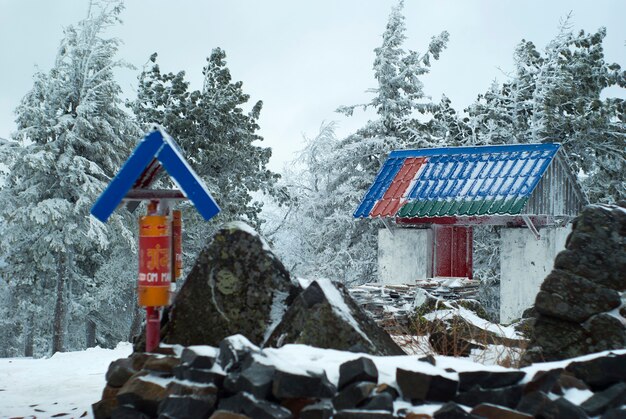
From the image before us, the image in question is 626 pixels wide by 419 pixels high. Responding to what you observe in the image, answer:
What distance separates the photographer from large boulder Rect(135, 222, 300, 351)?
7059 mm

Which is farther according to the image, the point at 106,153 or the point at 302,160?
the point at 302,160

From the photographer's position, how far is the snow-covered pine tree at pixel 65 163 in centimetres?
1948

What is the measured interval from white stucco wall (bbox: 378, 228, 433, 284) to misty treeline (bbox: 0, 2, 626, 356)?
646cm

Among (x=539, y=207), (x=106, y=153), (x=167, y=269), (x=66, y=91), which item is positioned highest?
(x=66, y=91)

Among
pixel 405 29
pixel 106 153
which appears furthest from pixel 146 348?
pixel 405 29

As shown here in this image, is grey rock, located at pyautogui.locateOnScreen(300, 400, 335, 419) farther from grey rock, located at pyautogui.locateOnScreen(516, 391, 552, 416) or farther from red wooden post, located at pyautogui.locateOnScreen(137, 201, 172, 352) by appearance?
red wooden post, located at pyautogui.locateOnScreen(137, 201, 172, 352)

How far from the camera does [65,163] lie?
19.2m

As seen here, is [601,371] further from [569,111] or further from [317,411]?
[569,111]

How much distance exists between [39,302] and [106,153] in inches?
336

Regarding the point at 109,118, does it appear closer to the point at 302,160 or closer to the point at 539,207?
the point at 302,160

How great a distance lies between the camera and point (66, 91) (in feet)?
68.4

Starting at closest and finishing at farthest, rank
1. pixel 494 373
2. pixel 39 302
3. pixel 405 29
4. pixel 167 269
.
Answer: pixel 494 373 → pixel 167 269 → pixel 405 29 → pixel 39 302

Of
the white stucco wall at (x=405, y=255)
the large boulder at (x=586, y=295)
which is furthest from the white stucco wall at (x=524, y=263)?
the large boulder at (x=586, y=295)

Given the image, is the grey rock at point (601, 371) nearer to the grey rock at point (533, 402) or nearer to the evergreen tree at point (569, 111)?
the grey rock at point (533, 402)
